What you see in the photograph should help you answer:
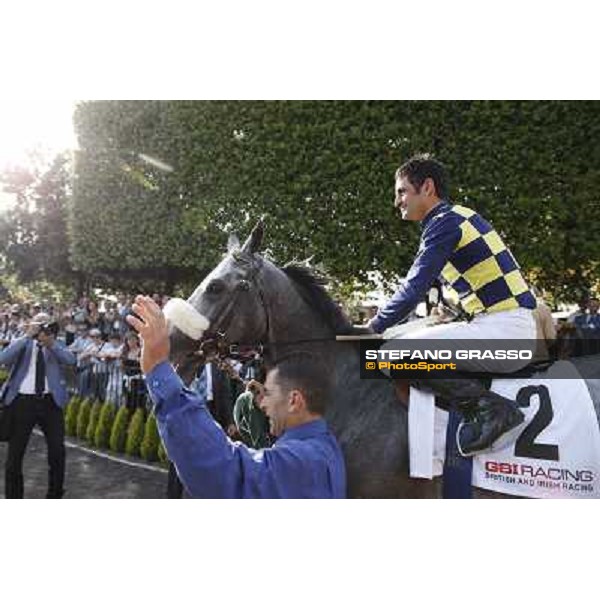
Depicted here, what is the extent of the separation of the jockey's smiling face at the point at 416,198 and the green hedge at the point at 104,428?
543 centimetres

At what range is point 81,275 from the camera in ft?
43.6

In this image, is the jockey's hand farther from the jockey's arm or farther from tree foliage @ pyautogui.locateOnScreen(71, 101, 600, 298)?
tree foliage @ pyautogui.locateOnScreen(71, 101, 600, 298)

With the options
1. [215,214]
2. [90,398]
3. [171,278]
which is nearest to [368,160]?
[215,214]

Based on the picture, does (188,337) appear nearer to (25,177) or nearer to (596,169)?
(25,177)

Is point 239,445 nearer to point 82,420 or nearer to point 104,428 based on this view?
point 104,428

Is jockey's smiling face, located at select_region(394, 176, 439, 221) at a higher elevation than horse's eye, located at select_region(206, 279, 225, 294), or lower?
higher

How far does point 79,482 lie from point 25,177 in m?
3.36

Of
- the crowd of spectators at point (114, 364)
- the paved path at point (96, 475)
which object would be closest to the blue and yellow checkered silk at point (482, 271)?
the crowd of spectators at point (114, 364)

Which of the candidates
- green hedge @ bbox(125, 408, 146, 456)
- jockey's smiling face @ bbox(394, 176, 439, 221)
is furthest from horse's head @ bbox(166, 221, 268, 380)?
green hedge @ bbox(125, 408, 146, 456)

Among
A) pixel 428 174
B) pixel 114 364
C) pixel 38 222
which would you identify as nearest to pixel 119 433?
pixel 114 364

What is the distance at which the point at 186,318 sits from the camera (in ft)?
11.2

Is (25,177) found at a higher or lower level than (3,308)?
higher

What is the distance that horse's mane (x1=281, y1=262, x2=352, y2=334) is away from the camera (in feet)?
11.8

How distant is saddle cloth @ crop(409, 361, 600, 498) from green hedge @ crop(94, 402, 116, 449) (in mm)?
5365
